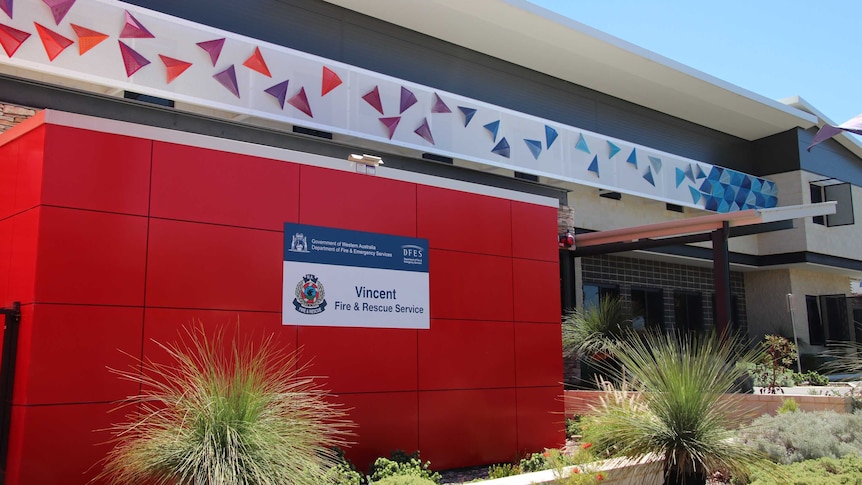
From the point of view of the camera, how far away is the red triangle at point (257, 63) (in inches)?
487

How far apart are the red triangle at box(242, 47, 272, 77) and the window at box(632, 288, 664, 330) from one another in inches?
496

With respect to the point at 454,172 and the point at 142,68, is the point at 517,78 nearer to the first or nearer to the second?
the point at 454,172

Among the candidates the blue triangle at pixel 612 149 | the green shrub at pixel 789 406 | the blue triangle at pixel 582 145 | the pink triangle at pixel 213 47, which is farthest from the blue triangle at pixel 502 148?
the green shrub at pixel 789 406

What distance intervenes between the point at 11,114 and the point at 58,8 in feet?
5.03

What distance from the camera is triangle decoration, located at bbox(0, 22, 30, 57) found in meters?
9.77

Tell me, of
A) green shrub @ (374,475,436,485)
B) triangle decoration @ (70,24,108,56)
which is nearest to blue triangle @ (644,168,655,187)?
triangle decoration @ (70,24,108,56)

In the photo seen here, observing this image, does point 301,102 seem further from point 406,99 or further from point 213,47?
point 406,99

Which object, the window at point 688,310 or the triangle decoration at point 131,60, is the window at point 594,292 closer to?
the window at point 688,310

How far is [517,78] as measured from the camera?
723 inches

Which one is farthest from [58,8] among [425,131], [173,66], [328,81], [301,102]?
[425,131]

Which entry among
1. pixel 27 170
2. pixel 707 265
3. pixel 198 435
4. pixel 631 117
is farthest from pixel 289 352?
pixel 707 265

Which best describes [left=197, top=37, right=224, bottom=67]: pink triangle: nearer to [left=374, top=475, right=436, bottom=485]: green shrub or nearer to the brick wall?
the brick wall

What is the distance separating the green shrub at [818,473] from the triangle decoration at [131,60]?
373 inches

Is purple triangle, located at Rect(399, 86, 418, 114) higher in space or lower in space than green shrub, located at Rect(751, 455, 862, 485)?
higher
